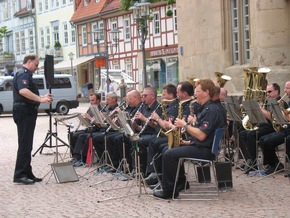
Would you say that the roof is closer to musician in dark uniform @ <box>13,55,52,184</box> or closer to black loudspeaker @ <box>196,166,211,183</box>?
musician in dark uniform @ <box>13,55,52,184</box>

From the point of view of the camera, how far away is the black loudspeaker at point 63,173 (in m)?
12.0

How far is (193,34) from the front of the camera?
23703 millimetres

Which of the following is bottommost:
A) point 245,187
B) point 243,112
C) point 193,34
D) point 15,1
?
point 245,187

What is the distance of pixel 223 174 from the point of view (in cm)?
1067

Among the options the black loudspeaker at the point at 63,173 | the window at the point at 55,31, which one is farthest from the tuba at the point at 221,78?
the window at the point at 55,31

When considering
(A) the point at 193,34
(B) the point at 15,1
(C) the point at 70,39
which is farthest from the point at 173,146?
(B) the point at 15,1

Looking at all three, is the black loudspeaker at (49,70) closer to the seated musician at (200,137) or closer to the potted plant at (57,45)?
the seated musician at (200,137)

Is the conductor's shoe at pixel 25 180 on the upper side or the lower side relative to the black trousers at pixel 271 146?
lower

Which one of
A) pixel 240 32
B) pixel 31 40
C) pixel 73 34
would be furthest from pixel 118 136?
pixel 31 40

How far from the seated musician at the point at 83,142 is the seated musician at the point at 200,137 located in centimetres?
432

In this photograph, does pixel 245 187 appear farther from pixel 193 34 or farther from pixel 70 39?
pixel 70 39

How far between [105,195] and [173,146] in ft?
3.56

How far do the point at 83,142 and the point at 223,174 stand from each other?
474cm

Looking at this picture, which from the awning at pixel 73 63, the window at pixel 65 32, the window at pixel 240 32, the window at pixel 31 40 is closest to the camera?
the window at pixel 240 32
